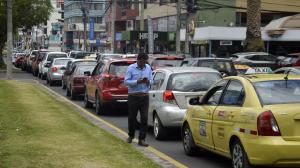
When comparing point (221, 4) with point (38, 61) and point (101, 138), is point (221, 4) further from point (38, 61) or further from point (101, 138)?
point (101, 138)

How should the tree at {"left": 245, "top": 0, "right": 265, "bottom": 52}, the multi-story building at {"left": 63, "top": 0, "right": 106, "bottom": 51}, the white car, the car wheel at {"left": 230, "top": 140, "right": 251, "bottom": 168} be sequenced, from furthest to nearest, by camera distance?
the multi-story building at {"left": 63, "top": 0, "right": 106, "bottom": 51} < the white car < the tree at {"left": 245, "top": 0, "right": 265, "bottom": 52} < the car wheel at {"left": 230, "top": 140, "right": 251, "bottom": 168}

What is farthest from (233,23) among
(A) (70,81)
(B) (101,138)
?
(B) (101,138)

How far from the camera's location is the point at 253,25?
98.5 ft

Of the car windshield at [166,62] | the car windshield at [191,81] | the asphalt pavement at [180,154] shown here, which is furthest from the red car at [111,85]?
the car windshield at [166,62]

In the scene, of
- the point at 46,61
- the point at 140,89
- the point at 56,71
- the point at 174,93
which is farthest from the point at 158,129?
the point at 46,61

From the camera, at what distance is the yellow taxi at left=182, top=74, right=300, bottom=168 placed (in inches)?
322

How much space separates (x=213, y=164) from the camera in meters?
10.4

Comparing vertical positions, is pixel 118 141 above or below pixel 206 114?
below

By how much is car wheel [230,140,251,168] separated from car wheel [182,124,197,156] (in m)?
1.97

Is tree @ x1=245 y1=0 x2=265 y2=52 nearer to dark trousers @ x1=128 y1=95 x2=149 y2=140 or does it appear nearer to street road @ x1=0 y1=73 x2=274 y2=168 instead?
street road @ x1=0 y1=73 x2=274 y2=168

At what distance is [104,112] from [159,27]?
54.9 metres

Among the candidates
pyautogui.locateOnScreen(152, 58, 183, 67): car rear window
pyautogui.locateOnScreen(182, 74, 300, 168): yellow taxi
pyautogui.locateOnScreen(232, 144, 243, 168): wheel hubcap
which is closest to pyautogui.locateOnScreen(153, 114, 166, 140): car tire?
pyautogui.locateOnScreen(182, 74, 300, 168): yellow taxi

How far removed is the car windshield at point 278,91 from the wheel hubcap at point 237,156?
763 mm

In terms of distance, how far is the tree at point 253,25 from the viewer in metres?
29.6
